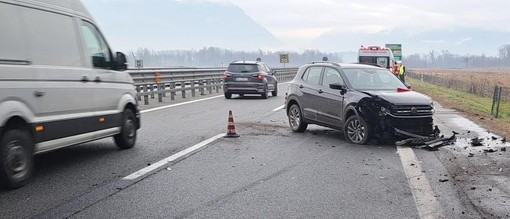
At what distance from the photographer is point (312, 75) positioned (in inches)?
463

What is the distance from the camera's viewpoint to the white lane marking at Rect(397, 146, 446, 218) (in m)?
5.29

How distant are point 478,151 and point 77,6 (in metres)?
7.08

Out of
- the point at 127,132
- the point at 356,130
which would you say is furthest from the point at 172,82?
the point at 356,130

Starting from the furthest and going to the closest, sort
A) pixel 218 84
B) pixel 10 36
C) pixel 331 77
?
1. pixel 218 84
2. pixel 331 77
3. pixel 10 36

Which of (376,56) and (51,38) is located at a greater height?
(51,38)

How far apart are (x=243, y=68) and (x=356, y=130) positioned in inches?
533

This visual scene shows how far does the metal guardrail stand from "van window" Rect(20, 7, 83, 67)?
1130 centimetres

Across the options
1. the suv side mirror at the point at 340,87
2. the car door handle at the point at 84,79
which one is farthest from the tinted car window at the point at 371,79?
the car door handle at the point at 84,79

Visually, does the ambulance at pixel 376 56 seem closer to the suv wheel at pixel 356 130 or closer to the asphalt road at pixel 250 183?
the suv wheel at pixel 356 130

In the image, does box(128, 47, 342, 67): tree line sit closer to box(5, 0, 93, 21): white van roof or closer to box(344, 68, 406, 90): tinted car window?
box(344, 68, 406, 90): tinted car window

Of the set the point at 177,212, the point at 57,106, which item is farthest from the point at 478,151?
the point at 57,106

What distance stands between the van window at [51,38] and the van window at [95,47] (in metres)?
0.35

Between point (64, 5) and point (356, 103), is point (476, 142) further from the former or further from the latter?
point (64, 5)

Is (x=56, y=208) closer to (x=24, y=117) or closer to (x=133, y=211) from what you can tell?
(x=133, y=211)
